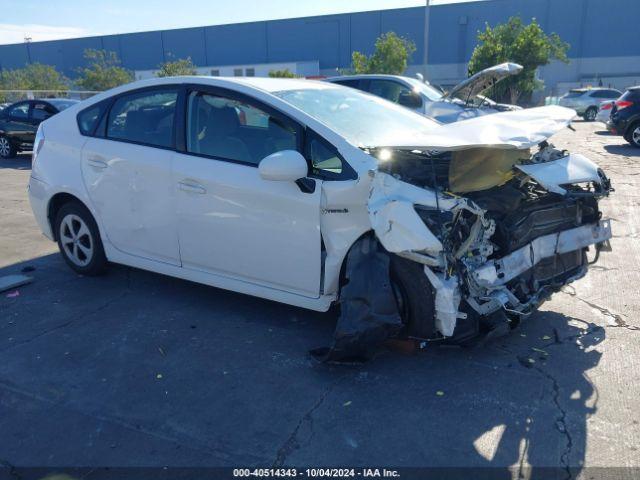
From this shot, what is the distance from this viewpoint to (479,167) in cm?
348

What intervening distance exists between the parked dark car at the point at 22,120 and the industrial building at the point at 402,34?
112 ft

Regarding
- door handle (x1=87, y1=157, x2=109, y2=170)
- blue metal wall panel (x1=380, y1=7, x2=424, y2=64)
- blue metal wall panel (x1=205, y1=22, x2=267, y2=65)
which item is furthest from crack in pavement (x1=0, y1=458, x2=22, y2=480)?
blue metal wall panel (x1=205, y1=22, x2=267, y2=65)

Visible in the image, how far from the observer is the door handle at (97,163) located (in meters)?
4.62

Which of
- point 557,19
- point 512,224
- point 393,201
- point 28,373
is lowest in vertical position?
point 28,373

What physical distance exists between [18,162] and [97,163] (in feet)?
38.0

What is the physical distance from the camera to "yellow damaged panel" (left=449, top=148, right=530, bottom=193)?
344 centimetres

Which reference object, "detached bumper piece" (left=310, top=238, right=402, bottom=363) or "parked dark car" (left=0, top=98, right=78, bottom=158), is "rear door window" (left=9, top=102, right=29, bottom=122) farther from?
"detached bumper piece" (left=310, top=238, right=402, bottom=363)

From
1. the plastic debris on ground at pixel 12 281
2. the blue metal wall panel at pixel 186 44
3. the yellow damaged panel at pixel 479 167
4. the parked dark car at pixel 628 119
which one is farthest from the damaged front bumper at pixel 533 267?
the blue metal wall panel at pixel 186 44

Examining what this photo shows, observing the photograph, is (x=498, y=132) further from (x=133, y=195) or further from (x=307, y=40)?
(x=307, y=40)

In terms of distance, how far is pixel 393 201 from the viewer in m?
3.28

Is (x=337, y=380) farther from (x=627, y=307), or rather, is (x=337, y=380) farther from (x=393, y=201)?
(x=627, y=307)

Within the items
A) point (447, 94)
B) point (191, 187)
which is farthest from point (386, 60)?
point (191, 187)

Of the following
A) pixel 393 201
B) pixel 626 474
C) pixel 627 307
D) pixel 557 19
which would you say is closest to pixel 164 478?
pixel 393 201

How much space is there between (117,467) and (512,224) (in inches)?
106
